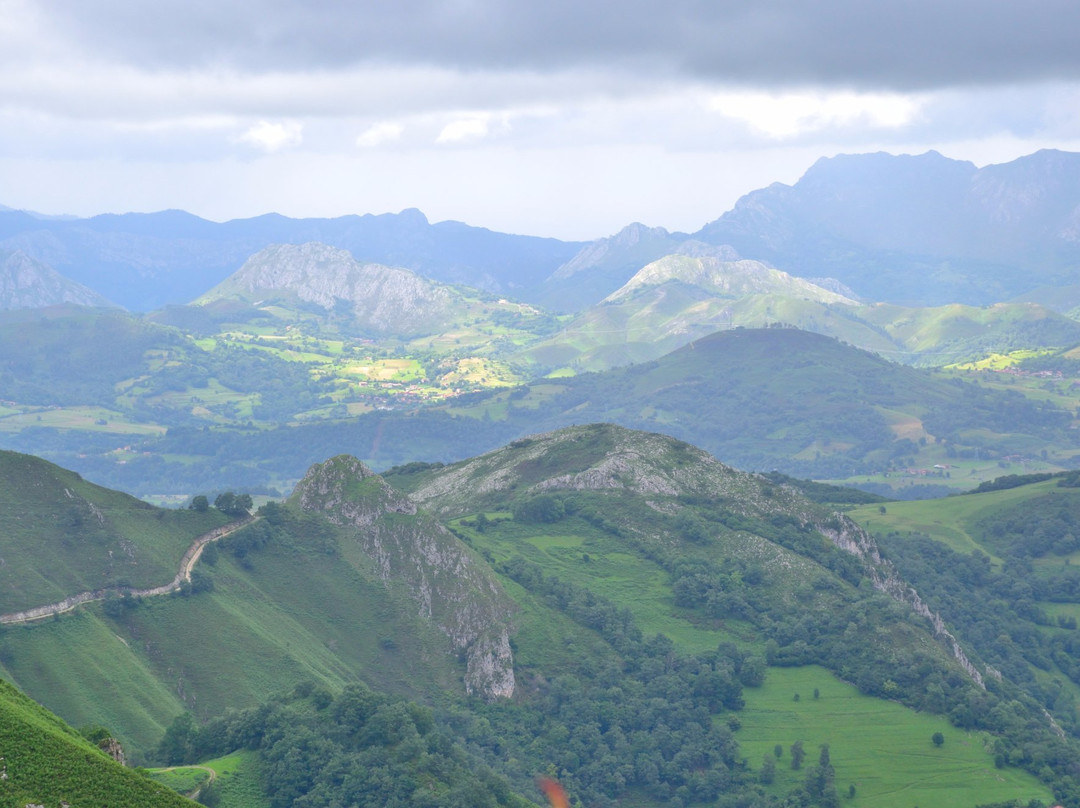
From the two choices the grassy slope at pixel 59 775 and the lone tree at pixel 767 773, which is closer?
the grassy slope at pixel 59 775

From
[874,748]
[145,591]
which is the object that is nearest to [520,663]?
[874,748]

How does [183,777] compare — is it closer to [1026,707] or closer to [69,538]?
[69,538]

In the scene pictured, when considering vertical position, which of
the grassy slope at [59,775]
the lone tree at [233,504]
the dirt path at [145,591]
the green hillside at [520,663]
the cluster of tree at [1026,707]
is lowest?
the cluster of tree at [1026,707]

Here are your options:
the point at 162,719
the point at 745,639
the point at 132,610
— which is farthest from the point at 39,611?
the point at 745,639

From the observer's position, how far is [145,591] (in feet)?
441

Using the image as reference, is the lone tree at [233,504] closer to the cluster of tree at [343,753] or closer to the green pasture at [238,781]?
the cluster of tree at [343,753]

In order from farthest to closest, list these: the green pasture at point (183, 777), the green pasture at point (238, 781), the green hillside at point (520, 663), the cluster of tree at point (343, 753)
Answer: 1. the green hillside at point (520, 663)
2. the cluster of tree at point (343, 753)
3. the green pasture at point (238, 781)
4. the green pasture at point (183, 777)

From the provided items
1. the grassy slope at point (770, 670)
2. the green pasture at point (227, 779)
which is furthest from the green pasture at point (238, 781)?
the grassy slope at point (770, 670)

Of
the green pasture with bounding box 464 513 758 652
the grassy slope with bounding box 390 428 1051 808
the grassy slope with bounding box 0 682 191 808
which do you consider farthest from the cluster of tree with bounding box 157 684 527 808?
the green pasture with bounding box 464 513 758 652

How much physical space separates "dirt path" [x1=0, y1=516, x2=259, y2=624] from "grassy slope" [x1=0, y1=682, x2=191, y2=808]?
184 ft

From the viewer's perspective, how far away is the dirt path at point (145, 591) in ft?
401

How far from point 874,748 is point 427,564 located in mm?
64279

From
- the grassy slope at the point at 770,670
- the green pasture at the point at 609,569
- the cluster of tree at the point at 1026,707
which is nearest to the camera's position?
the grassy slope at the point at 770,670

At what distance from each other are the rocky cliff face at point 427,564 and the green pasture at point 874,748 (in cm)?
3448
